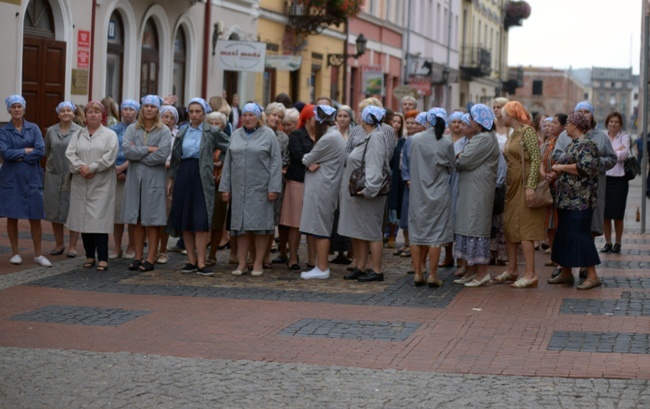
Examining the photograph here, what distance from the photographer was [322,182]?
44.4 ft

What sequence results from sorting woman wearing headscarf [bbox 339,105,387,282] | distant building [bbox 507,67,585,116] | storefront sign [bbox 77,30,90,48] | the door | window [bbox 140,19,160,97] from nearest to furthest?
woman wearing headscarf [bbox 339,105,387,282], the door, storefront sign [bbox 77,30,90,48], window [bbox 140,19,160,97], distant building [bbox 507,67,585,116]

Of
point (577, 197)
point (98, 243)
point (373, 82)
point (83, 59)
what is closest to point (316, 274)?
point (98, 243)

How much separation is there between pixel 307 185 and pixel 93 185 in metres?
2.32

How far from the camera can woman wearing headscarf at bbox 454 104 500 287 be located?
1283 cm

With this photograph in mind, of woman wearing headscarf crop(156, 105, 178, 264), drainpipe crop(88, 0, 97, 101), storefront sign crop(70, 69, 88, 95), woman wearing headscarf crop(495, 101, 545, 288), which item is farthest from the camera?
drainpipe crop(88, 0, 97, 101)

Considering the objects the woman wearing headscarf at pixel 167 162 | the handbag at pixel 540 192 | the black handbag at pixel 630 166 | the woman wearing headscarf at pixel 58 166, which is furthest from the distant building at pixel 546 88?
the handbag at pixel 540 192

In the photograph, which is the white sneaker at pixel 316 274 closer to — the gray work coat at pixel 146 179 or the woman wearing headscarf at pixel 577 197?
the gray work coat at pixel 146 179

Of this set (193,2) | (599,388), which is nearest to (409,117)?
(599,388)

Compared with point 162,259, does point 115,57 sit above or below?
above

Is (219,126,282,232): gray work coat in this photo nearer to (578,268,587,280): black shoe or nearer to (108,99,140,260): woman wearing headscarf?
(108,99,140,260): woman wearing headscarf

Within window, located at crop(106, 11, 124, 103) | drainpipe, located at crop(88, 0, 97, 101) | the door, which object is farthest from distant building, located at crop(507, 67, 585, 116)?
the door

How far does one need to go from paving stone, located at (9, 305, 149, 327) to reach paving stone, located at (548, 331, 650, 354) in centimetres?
357

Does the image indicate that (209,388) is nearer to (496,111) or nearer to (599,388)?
(599,388)

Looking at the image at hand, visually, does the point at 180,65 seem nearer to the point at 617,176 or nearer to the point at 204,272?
the point at 617,176
